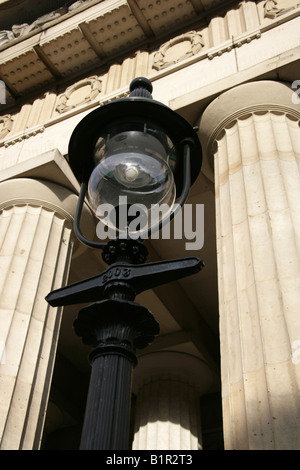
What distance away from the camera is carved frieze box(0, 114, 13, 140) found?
12388mm

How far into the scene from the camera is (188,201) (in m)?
10.9

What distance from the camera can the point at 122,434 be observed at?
2.48m

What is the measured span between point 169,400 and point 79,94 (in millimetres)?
7462

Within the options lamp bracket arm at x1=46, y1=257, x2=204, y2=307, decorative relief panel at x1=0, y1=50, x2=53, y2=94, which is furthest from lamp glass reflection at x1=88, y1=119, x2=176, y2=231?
decorative relief panel at x1=0, y1=50, x2=53, y2=94

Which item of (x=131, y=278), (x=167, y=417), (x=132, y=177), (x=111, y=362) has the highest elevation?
(x=167, y=417)

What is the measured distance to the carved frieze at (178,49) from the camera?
34.8ft

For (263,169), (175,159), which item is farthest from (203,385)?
(175,159)

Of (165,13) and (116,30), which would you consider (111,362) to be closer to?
(165,13)

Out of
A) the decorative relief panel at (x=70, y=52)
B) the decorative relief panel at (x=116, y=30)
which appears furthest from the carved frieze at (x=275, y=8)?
the decorative relief panel at (x=70, y=52)

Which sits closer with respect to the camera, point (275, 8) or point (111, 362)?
point (111, 362)

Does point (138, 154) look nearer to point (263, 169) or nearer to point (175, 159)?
point (175, 159)

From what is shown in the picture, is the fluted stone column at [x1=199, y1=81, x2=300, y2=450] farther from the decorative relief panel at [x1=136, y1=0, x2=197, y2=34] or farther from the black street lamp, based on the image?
the decorative relief panel at [x1=136, y1=0, x2=197, y2=34]

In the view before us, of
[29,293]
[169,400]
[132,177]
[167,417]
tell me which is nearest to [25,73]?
[29,293]

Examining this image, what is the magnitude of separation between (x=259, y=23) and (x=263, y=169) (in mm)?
4553
